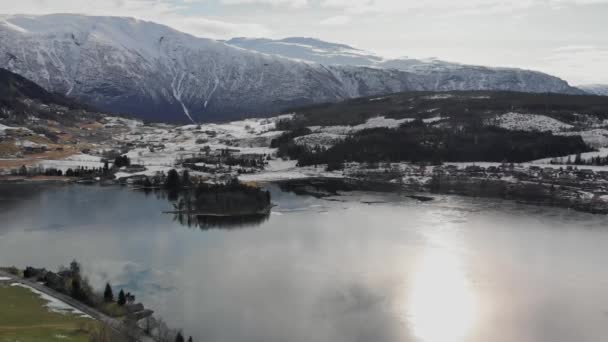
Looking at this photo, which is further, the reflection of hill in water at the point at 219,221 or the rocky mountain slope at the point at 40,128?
the rocky mountain slope at the point at 40,128

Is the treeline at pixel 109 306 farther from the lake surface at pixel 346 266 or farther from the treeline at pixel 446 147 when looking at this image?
the treeline at pixel 446 147

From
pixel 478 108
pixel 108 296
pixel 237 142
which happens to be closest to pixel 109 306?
pixel 108 296

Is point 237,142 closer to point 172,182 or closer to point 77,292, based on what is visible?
point 172,182

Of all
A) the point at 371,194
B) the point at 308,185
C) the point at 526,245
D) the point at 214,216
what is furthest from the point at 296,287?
the point at 308,185

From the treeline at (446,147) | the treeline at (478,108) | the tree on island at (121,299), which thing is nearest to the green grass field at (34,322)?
the tree on island at (121,299)

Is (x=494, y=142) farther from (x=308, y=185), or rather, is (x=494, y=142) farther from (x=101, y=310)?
(x=101, y=310)

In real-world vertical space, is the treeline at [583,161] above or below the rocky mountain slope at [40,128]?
below

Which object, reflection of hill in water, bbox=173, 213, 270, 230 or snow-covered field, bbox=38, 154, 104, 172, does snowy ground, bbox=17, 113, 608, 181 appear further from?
reflection of hill in water, bbox=173, 213, 270, 230
